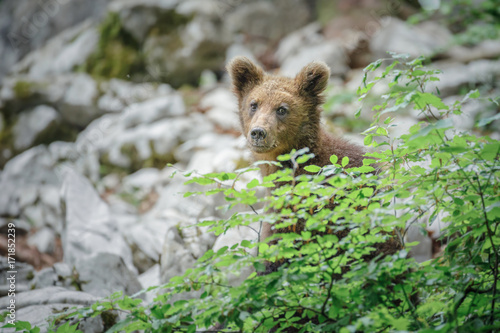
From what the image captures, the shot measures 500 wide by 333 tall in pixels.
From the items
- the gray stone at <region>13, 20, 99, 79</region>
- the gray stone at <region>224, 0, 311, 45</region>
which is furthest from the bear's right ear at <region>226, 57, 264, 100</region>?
the gray stone at <region>224, 0, 311, 45</region>

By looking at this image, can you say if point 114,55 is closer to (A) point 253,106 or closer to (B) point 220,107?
(B) point 220,107

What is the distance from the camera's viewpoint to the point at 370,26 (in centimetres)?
1861

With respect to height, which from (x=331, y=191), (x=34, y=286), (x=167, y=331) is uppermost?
(x=331, y=191)

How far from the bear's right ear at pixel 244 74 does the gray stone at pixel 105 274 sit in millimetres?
2823

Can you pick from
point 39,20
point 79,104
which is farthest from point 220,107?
point 39,20

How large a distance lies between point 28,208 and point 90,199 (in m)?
3.00

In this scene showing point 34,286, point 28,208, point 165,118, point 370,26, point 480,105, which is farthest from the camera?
point 370,26

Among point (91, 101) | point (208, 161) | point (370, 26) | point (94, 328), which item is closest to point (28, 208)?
point (208, 161)

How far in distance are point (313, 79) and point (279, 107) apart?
601 millimetres

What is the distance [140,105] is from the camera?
14.6 m

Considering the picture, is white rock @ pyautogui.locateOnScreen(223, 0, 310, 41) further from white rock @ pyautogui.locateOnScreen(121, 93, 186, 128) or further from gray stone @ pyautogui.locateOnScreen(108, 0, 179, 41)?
white rock @ pyautogui.locateOnScreen(121, 93, 186, 128)

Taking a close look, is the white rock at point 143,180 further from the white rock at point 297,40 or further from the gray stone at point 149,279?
the white rock at point 297,40

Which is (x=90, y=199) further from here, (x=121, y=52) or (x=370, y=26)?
(x=370, y=26)

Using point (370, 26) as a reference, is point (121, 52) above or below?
above
